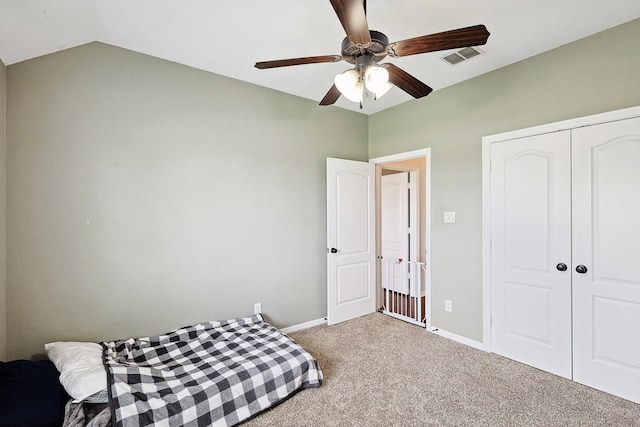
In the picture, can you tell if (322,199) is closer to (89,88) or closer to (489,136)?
(489,136)

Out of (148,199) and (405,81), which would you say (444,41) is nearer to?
(405,81)

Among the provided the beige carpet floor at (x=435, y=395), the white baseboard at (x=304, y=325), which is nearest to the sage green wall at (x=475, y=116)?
the beige carpet floor at (x=435, y=395)

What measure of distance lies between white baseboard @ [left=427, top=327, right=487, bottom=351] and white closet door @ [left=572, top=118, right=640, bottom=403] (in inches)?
29.6

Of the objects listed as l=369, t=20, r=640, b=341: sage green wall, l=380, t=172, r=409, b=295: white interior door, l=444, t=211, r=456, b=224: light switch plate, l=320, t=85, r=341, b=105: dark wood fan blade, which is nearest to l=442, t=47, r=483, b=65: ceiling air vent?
l=369, t=20, r=640, b=341: sage green wall

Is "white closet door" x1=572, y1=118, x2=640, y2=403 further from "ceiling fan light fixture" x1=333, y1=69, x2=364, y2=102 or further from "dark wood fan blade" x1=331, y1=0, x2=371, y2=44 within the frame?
"dark wood fan blade" x1=331, y1=0, x2=371, y2=44

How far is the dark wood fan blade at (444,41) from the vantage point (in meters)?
1.42

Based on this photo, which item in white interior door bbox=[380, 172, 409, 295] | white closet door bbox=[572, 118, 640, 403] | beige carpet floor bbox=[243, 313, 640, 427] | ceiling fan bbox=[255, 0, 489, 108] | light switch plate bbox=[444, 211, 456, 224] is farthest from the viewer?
white interior door bbox=[380, 172, 409, 295]

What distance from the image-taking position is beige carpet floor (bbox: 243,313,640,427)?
1937 mm

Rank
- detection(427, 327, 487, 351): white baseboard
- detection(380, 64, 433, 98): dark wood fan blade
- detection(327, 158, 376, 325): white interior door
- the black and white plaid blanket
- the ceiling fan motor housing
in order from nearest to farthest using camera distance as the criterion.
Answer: the ceiling fan motor housing → the black and white plaid blanket → detection(380, 64, 433, 98): dark wood fan blade → detection(427, 327, 487, 351): white baseboard → detection(327, 158, 376, 325): white interior door

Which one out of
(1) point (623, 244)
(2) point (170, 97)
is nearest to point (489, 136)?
(1) point (623, 244)

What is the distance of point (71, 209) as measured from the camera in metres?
2.23

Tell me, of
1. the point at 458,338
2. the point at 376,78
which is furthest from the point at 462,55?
the point at 458,338

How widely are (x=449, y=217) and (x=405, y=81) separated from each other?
1.77m

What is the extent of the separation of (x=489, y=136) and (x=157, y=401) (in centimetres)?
339
